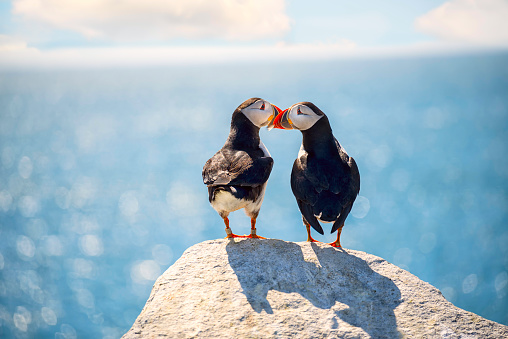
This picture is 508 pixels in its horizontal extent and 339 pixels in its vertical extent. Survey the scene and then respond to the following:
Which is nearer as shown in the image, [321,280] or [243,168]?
[321,280]

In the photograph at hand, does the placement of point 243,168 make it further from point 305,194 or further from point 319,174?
point 319,174

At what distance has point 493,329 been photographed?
4715 millimetres

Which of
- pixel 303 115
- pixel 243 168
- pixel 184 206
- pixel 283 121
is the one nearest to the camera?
pixel 243 168

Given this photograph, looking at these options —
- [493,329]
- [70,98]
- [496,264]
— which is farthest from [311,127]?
[70,98]

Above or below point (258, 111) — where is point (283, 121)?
below

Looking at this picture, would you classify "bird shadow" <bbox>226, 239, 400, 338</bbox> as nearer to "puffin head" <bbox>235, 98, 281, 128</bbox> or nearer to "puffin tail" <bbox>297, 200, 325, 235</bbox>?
"puffin tail" <bbox>297, 200, 325, 235</bbox>

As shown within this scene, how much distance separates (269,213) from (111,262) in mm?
21087

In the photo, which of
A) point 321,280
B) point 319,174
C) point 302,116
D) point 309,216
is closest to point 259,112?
point 302,116

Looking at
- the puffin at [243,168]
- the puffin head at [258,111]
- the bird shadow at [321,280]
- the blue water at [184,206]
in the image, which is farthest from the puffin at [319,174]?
the blue water at [184,206]

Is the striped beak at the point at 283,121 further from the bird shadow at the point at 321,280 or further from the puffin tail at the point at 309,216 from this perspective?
the bird shadow at the point at 321,280

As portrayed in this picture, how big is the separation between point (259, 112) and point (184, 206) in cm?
6327

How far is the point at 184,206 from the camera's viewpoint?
68250 millimetres

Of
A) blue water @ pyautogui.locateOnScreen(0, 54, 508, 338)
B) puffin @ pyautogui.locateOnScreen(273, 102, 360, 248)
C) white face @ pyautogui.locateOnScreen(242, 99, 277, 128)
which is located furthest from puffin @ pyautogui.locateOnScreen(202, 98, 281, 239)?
blue water @ pyautogui.locateOnScreen(0, 54, 508, 338)

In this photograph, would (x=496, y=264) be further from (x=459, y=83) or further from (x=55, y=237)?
(x=459, y=83)
